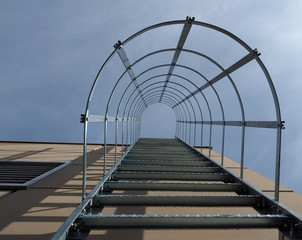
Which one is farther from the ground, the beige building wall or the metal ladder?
the metal ladder

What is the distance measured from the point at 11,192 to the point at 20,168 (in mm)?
2824

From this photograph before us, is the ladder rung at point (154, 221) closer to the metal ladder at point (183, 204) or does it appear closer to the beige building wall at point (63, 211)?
the metal ladder at point (183, 204)

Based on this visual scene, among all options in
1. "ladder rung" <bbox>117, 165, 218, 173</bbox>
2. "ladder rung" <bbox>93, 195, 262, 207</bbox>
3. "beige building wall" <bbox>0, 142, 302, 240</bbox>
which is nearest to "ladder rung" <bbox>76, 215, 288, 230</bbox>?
"ladder rung" <bbox>93, 195, 262, 207</bbox>

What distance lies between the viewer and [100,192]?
3877 millimetres

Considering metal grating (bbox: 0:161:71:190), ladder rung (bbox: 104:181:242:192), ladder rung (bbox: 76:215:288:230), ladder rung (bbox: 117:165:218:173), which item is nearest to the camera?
ladder rung (bbox: 76:215:288:230)

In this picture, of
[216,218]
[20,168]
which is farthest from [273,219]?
[20,168]

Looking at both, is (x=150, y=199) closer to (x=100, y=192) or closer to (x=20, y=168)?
(x=100, y=192)

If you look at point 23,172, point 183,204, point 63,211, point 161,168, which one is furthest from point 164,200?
point 23,172

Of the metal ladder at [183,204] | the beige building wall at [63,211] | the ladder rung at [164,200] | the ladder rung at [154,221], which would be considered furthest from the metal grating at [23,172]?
the ladder rung at [154,221]

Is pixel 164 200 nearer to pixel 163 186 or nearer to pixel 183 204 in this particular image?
pixel 183 204

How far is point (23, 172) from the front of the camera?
7289 millimetres

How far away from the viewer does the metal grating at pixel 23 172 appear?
558 centimetres

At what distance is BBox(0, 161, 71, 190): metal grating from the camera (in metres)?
5.58

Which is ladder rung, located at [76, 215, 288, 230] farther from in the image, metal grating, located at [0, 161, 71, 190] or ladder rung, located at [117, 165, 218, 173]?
metal grating, located at [0, 161, 71, 190]
